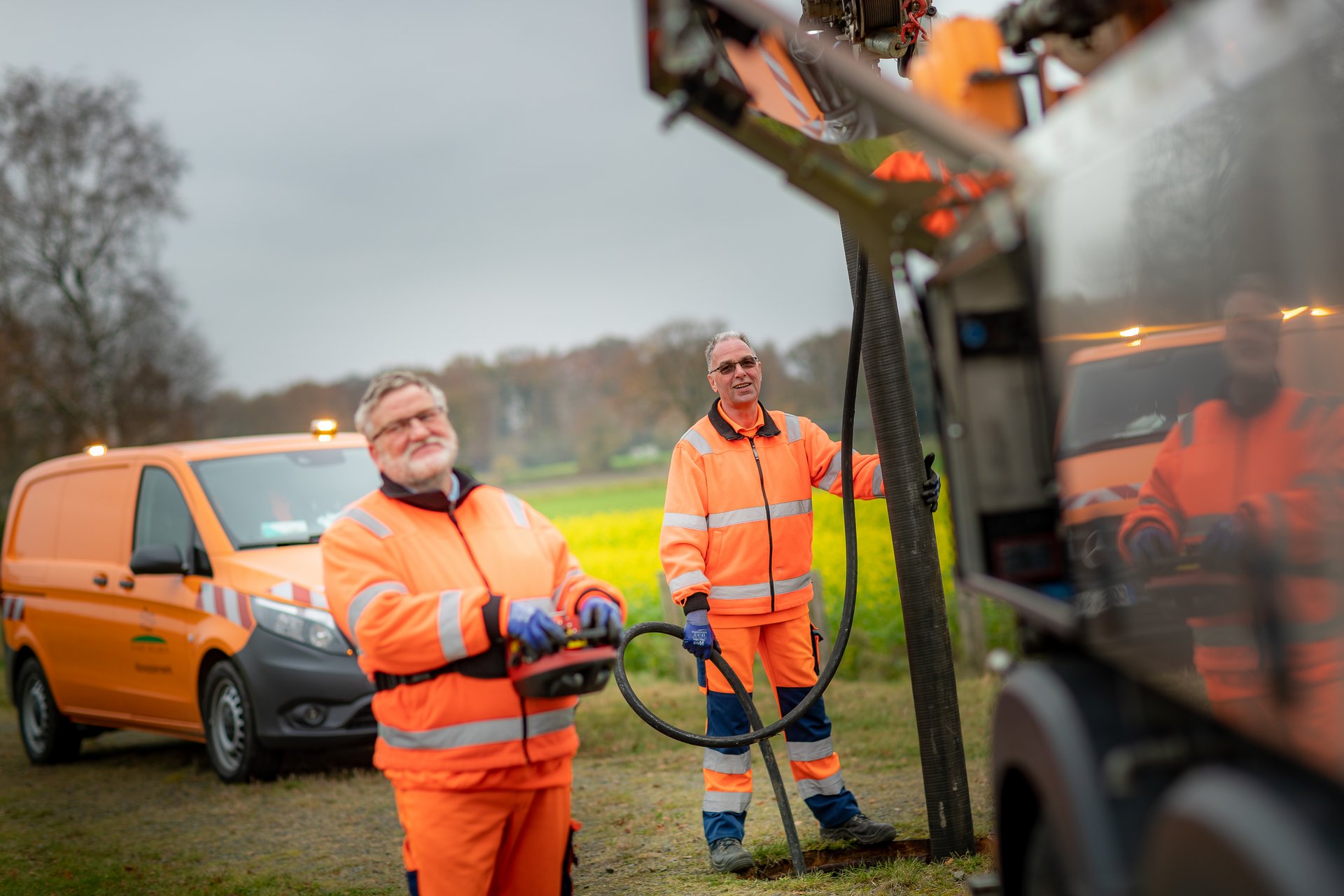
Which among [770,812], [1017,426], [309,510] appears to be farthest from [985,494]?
[309,510]

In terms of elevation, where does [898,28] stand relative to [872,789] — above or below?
above

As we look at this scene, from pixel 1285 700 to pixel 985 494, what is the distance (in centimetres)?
107

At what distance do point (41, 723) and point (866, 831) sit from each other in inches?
256

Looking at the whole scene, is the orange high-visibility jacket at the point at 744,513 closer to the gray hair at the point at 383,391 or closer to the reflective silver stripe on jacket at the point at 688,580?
the reflective silver stripe on jacket at the point at 688,580

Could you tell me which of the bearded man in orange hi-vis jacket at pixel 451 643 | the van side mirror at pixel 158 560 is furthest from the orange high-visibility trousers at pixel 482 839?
the van side mirror at pixel 158 560

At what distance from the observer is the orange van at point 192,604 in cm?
690

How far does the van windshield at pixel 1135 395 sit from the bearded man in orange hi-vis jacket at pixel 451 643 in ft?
4.39

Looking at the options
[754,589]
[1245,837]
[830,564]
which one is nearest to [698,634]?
[754,589]

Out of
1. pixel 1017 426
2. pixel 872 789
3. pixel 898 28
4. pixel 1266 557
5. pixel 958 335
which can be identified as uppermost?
pixel 898 28

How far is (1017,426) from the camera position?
8.51ft

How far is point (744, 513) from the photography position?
518 cm

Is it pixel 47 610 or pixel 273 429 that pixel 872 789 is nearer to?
pixel 47 610

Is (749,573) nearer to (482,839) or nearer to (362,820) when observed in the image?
(482,839)

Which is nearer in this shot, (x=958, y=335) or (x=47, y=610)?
(x=958, y=335)
